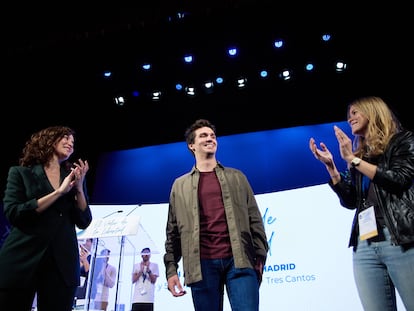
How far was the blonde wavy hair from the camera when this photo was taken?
1858 millimetres

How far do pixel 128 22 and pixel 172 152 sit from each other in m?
1.91

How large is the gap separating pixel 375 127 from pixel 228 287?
1.04 m

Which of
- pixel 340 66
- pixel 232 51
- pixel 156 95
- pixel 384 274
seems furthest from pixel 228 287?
pixel 156 95

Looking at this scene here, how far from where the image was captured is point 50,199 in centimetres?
201

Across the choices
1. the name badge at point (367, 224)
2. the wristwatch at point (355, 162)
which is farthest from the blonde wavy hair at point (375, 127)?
the name badge at point (367, 224)

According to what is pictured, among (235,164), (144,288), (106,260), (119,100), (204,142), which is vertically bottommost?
(144,288)

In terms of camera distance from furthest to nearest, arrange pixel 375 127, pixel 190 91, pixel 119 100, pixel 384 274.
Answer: pixel 119 100 < pixel 190 91 < pixel 375 127 < pixel 384 274

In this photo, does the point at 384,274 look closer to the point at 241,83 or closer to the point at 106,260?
the point at 106,260

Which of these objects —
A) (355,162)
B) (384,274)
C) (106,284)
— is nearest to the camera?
(384,274)

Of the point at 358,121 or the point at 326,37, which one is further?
the point at 326,37

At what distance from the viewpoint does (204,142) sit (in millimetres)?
2328

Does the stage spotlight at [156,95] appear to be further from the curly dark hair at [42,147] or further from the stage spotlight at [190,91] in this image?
the curly dark hair at [42,147]

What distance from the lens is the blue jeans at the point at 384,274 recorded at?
154cm

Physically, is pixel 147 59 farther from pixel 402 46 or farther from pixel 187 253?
pixel 187 253
